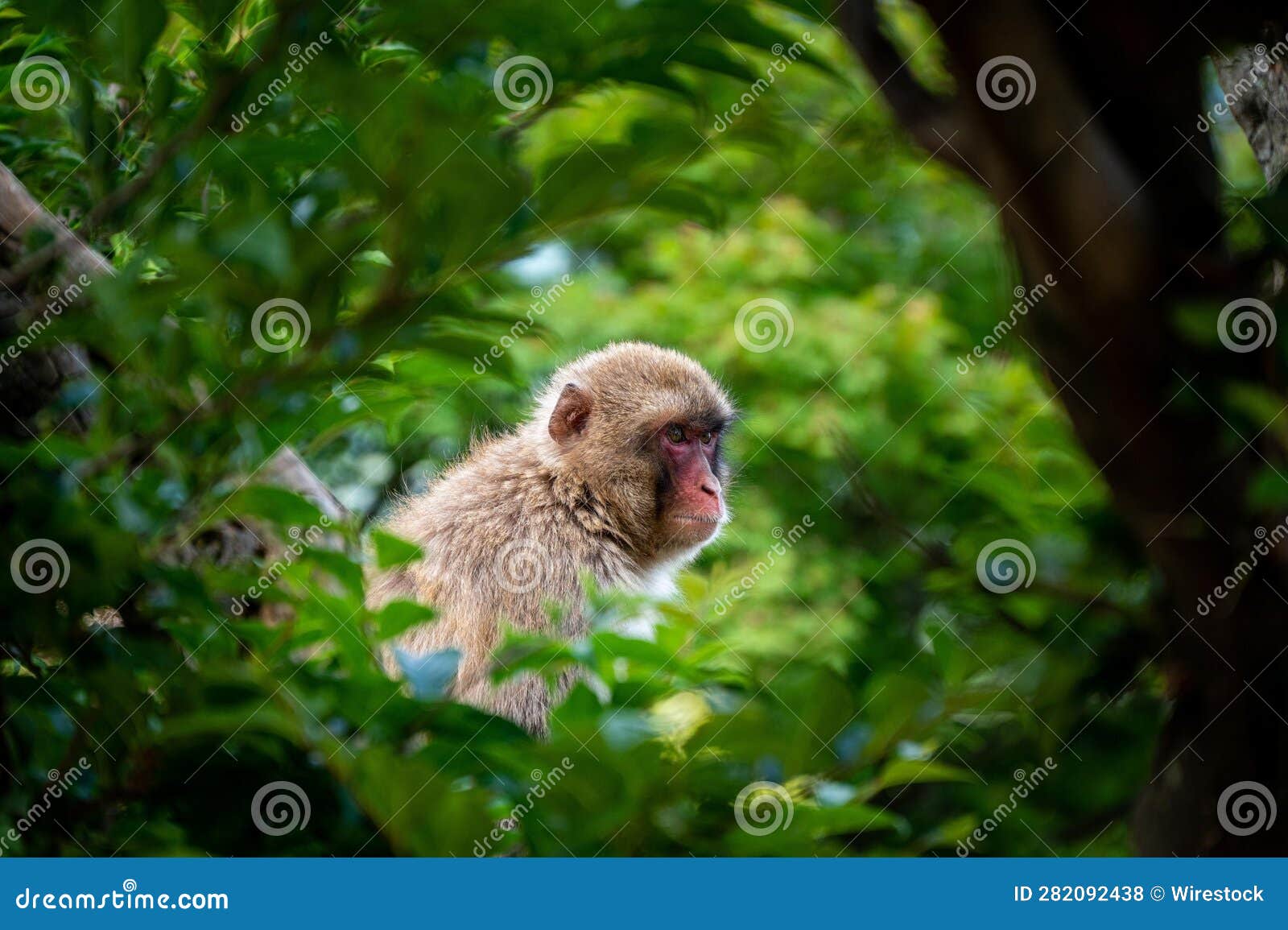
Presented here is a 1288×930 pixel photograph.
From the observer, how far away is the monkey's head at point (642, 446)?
5.40 m

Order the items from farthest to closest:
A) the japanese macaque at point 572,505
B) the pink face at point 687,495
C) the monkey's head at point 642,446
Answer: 1. the pink face at point 687,495
2. the monkey's head at point 642,446
3. the japanese macaque at point 572,505

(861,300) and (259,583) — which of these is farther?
(861,300)

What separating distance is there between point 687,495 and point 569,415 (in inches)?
24.9

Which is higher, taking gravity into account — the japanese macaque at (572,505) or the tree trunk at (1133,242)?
the tree trunk at (1133,242)

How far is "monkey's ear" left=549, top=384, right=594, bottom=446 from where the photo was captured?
5.44 m

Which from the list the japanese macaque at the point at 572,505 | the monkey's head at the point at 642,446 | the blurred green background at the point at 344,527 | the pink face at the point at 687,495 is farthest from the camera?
the pink face at the point at 687,495

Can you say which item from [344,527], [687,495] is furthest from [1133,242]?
[687,495]

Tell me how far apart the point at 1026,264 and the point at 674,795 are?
878 millimetres

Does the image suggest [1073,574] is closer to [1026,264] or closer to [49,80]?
[1026,264]

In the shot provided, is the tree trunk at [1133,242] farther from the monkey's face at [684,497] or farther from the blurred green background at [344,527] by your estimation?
the monkey's face at [684,497]

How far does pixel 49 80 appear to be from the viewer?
2205mm

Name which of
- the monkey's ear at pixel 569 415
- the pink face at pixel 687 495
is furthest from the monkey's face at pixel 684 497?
the monkey's ear at pixel 569 415

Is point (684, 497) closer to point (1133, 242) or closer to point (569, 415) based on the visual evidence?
point (569, 415)

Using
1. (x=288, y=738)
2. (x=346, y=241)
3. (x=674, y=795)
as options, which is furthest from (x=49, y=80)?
(x=674, y=795)
